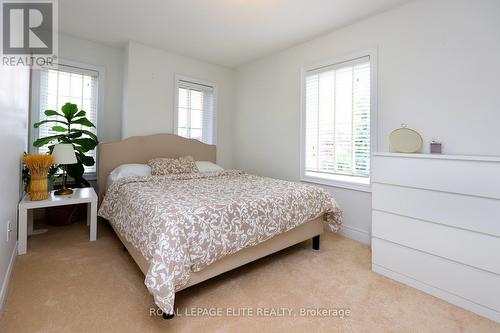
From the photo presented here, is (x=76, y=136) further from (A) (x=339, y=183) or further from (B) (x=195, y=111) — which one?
(A) (x=339, y=183)

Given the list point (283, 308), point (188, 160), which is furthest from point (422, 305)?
point (188, 160)

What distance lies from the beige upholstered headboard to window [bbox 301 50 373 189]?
68.3 inches

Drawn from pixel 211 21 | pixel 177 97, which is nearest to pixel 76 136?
pixel 177 97

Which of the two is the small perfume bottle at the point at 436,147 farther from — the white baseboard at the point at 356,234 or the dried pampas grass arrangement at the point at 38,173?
the dried pampas grass arrangement at the point at 38,173

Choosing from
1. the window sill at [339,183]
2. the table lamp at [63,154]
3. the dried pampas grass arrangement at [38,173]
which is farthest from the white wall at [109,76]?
the window sill at [339,183]

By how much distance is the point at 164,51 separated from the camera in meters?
3.71

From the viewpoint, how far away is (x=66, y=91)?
3303mm

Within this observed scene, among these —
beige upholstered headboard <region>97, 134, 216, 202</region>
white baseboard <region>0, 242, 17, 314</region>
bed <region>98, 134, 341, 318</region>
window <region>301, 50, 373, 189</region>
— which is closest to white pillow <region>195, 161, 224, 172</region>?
beige upholstered headboard <region>97, 134, 216, 202</region>

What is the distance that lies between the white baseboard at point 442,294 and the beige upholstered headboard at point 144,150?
296 centimetres

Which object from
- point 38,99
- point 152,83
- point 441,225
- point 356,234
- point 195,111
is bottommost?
point 356,234

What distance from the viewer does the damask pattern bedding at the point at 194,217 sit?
1.42m

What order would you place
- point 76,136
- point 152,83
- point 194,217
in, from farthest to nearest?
point 152,83, point 76,136, point 194,217

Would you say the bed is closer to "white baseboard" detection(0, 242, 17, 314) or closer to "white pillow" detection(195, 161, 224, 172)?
"white pillow" detection(195, 161, 224, 172)

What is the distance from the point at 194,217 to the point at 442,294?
1861 mm
